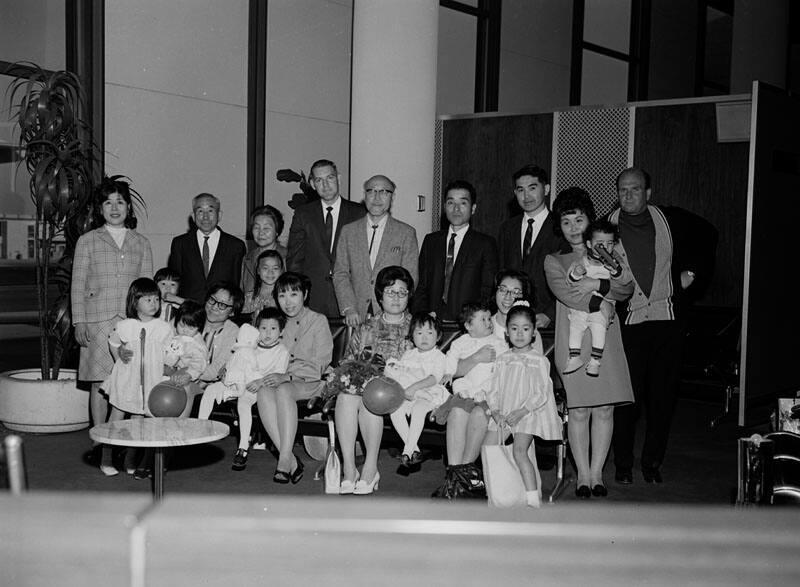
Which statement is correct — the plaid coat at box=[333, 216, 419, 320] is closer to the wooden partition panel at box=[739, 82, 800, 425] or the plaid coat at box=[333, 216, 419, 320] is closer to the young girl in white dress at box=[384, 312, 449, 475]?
the young girl in white dress at box=[384, 312, 449, 475]

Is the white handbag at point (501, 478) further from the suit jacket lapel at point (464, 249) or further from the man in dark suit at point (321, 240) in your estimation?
the man in dark suit at point (321, 240)

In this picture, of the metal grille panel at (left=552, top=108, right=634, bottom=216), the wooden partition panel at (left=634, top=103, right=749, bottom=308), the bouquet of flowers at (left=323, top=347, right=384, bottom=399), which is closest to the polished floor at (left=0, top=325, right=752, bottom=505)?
the bouquet of flowers at (left=323, top=347, right=384, bottom=399)

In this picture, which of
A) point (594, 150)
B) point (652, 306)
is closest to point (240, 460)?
point (652, 306)

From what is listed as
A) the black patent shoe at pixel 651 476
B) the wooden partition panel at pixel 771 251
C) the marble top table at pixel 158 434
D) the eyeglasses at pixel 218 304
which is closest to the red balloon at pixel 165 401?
the marble top table at pixel 158 434

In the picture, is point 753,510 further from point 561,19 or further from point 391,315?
point 561,19

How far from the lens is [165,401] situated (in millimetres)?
4375

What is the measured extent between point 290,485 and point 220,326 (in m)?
1.03

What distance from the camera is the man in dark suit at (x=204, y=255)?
5633mm

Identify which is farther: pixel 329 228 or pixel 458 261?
pixel 329 228

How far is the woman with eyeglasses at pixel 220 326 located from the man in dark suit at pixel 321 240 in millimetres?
534

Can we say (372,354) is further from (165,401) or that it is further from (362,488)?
(165,401)

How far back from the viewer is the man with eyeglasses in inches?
207

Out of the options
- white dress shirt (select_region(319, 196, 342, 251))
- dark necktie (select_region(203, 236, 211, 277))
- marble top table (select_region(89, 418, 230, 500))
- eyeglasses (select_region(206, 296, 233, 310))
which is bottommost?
A: marble top table (select_region(89, 418, 230, 500))

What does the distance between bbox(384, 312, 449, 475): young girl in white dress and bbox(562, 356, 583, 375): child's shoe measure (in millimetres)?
607
